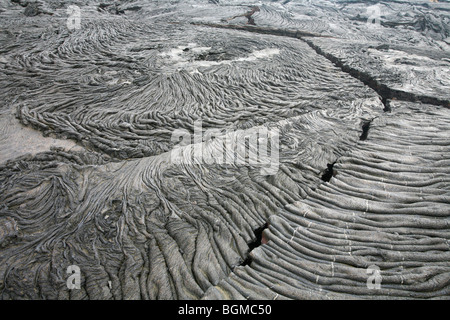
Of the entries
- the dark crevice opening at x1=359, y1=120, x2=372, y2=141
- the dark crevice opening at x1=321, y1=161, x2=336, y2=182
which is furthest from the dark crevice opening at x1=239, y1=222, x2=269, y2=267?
the dark crevice opening at x1=359, y1=120, x2=372, y2=141

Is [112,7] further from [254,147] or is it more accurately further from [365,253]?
[365,253]

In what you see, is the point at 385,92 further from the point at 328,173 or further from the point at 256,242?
the point at 256,242

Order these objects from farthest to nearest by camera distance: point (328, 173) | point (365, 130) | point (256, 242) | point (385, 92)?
point (385, 92)
point (365, 130)
point (328, 173)
point (256, 242)

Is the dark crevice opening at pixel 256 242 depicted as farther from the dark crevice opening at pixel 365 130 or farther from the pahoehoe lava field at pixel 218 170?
the dark crevice opening at pixel 365 130

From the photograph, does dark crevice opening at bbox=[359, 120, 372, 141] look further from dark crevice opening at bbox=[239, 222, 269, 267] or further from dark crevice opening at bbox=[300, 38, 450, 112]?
dark crevice opening at bbox=[239, 222, 269, 267]

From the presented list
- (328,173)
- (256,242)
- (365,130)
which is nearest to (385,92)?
(365,130)

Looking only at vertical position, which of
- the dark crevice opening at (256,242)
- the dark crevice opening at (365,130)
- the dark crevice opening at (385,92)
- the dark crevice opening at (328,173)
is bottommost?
the dark crevice opening at (256,242)

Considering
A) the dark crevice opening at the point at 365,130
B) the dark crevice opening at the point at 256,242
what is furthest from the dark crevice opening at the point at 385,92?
the dark crevice opening at the point at 256,242

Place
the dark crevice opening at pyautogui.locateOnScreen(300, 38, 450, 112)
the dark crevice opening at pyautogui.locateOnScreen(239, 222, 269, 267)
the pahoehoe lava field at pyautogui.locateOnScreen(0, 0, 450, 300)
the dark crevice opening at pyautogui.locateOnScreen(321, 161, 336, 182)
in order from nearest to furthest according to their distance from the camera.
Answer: the pahoehoe lava field at pyautogui.locateOnScreen(0, 0, 450, 300) → the dark crevice opening at pyautogui.locateOnScreen(239, 222, 269, 267) → the dark crevice opening at pyautogui.locateOnScreen(321, 161, 336, 182) → the dark crevice opening at pyautogui.locateOnScreen(300, 38, 450, 112)
